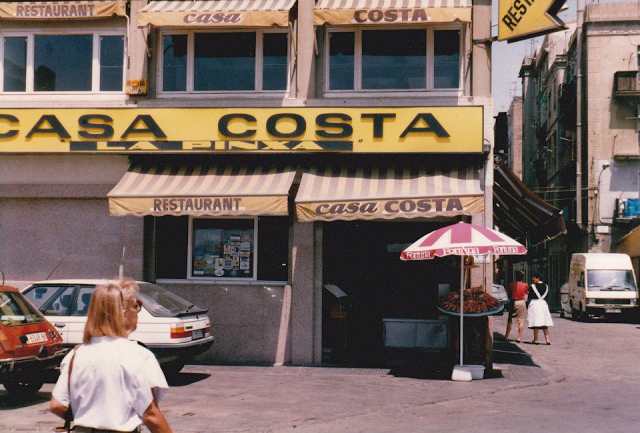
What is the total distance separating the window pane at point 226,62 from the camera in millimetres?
15203

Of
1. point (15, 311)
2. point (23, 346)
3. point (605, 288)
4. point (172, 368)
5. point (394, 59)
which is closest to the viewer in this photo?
point (23, 346)

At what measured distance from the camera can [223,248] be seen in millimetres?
15172

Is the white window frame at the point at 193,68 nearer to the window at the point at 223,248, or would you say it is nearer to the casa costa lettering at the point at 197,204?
the window at the point at 223,248

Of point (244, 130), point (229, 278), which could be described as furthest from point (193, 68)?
point (229, 278)

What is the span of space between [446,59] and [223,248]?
565cm

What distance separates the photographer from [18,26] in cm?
1561

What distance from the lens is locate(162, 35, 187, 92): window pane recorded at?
1534cm

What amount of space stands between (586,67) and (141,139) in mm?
32720

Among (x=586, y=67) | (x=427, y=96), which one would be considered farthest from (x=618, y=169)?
(x=427, y=96)

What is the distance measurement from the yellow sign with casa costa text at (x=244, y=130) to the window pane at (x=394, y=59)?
0.88 metres

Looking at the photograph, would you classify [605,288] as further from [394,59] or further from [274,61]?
[274,61]

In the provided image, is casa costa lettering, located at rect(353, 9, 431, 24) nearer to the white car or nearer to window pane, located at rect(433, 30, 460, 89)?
window pane, located at rect(433, 30, 460, 89)

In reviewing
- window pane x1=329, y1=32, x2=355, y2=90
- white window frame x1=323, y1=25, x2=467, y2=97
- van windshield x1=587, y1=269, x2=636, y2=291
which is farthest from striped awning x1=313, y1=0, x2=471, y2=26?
van windshield x1=587, y1=269, x2=636, y2=291

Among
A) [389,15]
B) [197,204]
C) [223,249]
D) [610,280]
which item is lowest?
[610,280]
